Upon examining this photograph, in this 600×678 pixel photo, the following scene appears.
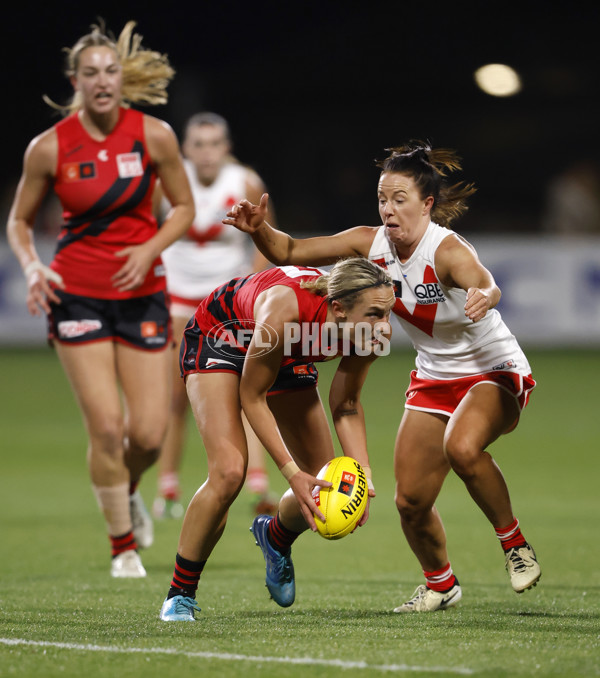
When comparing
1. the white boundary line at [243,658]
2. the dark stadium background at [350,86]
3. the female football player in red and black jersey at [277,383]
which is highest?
the female football player in red and black jersey at [277,383]

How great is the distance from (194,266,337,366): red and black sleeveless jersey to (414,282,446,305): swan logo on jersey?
485 mm

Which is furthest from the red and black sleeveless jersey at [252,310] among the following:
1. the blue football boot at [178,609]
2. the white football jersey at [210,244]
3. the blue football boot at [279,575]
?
the white football jersey at [210,244]

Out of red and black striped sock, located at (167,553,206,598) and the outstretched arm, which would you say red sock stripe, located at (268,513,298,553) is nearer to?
red and black striped sock, located at (167,553,206,598)

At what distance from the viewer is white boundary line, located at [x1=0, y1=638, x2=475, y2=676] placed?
400 centimetres

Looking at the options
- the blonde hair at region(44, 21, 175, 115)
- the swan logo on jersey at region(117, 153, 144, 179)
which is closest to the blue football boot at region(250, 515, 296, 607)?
the swan logo on jersey at region(117, 153, 144, 179)

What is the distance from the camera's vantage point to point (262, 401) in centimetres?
500

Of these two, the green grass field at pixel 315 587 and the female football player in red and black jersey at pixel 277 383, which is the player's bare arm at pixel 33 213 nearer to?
the female football player in red and black jersey at pixel 277 383

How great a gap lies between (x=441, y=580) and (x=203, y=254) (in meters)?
4.40

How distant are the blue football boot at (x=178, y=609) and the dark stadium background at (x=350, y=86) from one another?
52.5 ft

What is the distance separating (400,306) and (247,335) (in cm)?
74

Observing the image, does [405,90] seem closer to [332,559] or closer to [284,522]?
[332,559]

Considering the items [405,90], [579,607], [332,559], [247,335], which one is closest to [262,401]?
[247,335]

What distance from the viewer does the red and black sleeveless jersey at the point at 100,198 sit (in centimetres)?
665

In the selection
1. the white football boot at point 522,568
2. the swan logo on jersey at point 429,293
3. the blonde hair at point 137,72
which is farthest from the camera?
the blonde hair at point 137,72
